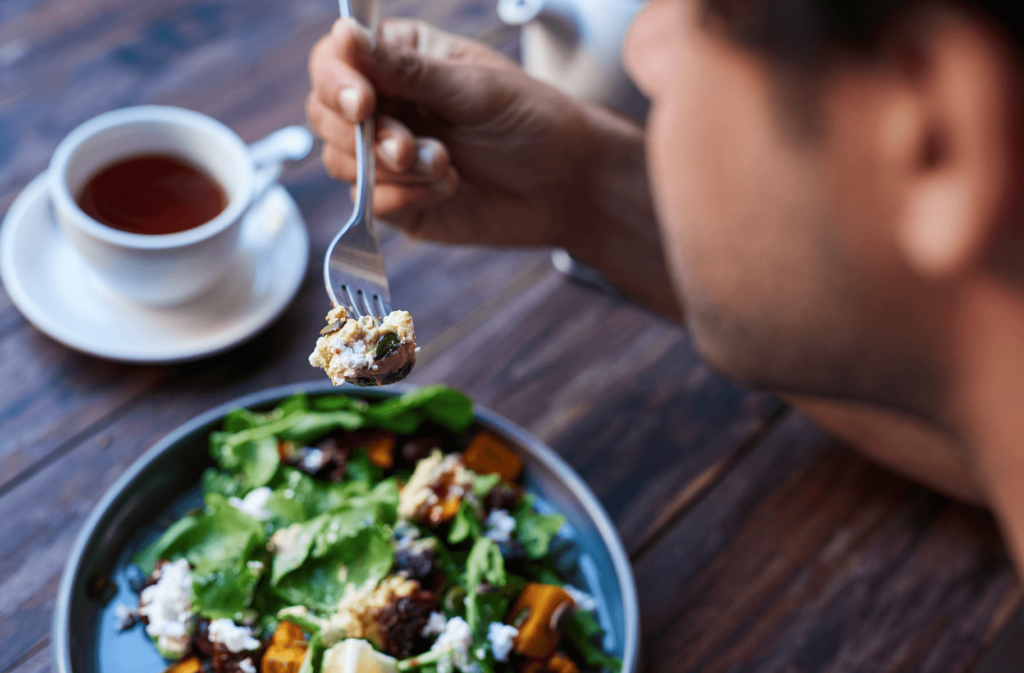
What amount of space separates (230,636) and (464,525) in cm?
23

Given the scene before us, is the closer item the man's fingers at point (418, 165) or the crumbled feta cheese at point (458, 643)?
the crumbled feta cheese at point (458, 643)

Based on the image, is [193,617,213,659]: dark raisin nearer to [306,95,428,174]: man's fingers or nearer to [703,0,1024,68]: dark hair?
[306,95,428,174]: man's fingers

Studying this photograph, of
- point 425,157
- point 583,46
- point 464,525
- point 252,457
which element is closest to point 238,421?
point 252,457

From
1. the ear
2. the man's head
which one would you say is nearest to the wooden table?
the man's head

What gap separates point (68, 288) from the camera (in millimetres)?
896

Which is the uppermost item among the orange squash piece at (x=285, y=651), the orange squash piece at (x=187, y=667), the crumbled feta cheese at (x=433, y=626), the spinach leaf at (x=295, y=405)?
the spinach leaf at (x=295, y=405)

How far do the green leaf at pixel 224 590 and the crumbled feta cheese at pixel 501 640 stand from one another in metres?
0.22

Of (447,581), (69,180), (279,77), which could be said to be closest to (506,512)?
(447,581)

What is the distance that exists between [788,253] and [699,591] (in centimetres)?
46

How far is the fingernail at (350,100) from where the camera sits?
79cm

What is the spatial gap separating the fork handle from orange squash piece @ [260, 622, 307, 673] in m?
0.37

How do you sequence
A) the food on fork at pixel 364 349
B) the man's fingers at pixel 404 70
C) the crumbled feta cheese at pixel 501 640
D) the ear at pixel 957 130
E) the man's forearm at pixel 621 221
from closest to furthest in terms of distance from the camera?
the ear at pixel 957 130
the food on fork at pixel 364 349
the crumbled feta cheese at pixel 501 640
the man's fingers at pixel 404 70
the man's forearm at pixel 621 221

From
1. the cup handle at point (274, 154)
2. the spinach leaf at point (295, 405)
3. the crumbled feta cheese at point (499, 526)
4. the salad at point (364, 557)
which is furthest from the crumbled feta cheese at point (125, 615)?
the cup handle at point (274, 154)

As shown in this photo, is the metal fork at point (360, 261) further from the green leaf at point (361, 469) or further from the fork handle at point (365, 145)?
the green leaf at point (361, 469)
